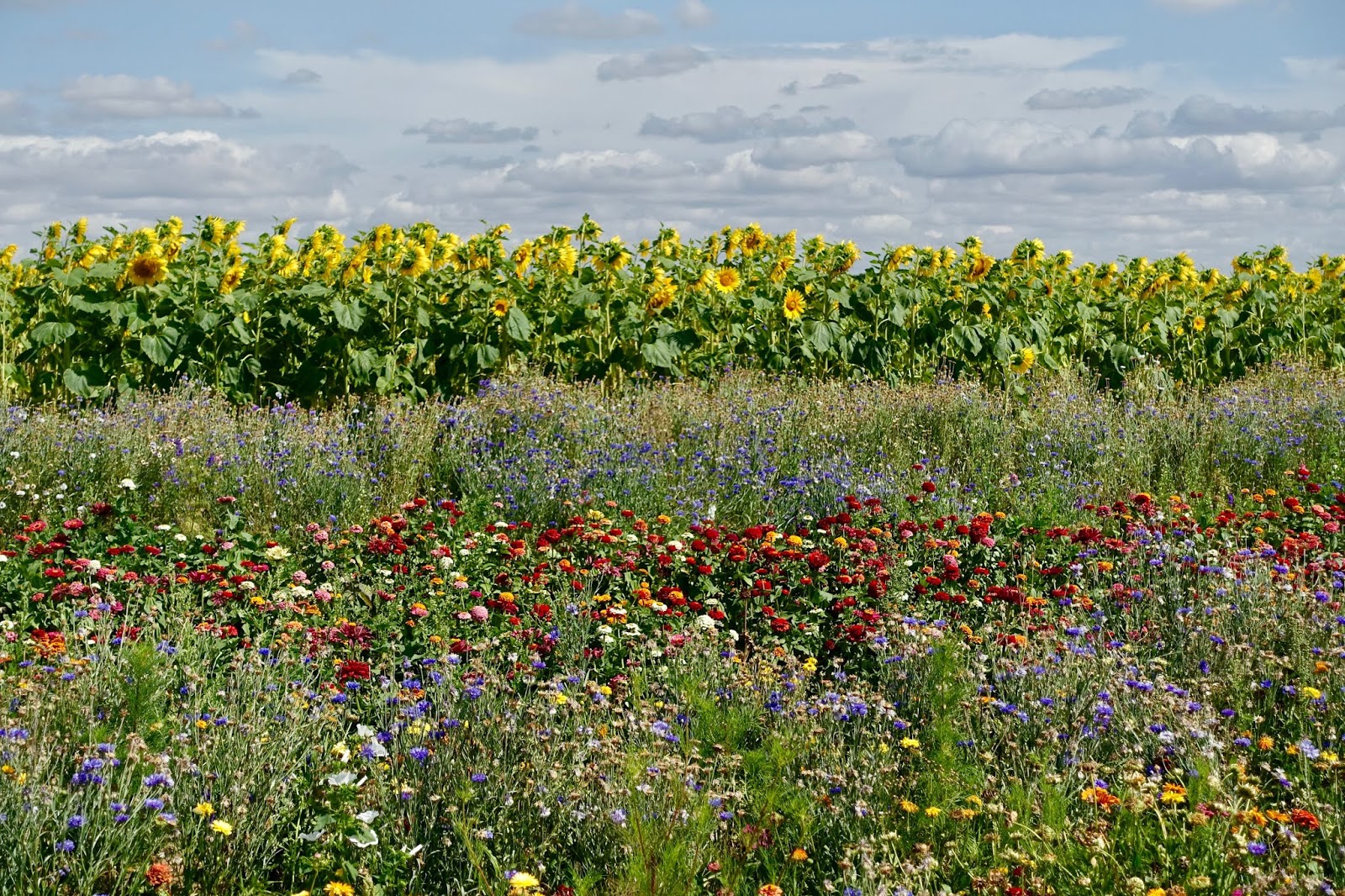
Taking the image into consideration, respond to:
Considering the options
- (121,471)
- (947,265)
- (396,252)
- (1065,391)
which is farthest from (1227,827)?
(947,265)

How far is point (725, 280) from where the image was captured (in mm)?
11062

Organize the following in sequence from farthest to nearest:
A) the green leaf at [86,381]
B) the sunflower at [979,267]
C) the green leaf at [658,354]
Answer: the sunflower at [979,267] < the green leaf at [658,354] < the green leaf at [86,381]

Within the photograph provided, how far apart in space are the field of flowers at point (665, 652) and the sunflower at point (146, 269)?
4.93 feet

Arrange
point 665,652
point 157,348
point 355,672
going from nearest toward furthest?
point 355,672
point 665,652
point 157,348

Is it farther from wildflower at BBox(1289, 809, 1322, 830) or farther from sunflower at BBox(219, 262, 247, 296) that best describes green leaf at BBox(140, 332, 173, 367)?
wildflower at BBox(1289, 809, 1322, 830)

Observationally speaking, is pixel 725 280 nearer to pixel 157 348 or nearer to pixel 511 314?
pixel 511 314

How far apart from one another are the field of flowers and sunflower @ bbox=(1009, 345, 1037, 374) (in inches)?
106

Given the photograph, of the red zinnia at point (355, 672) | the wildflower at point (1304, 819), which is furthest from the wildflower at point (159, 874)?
the wildflower at point (1304, 819)

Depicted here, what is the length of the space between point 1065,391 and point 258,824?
772cm

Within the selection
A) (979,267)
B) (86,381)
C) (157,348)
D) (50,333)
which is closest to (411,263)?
(157,348)

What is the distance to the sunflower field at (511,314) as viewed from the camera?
9609 millimetres

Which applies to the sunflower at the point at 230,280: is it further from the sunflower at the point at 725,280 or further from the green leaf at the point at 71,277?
the sunflower at the point at 725,280

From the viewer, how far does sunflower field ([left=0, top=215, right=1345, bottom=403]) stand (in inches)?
378

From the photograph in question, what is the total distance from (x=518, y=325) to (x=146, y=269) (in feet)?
8.91
